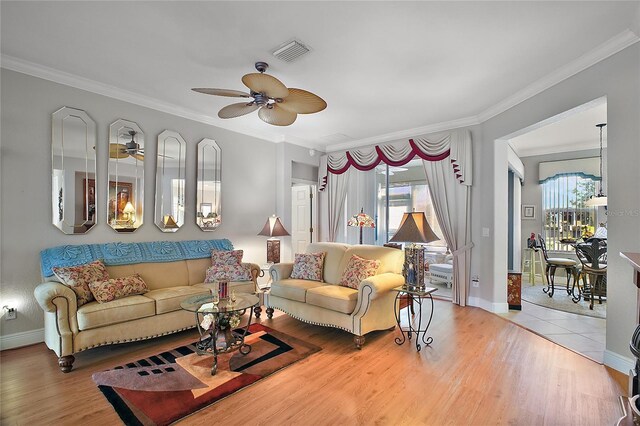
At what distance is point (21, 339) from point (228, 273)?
6.89ft

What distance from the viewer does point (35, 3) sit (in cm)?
232

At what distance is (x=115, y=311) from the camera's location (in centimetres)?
294

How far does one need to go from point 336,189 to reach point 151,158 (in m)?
3.41

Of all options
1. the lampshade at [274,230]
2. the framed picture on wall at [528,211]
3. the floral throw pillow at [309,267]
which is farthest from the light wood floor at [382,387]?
the framed picture on wall at [528,211]

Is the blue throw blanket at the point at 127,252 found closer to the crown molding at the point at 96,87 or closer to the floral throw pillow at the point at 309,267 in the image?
the floral throw pillow at the point at 309,267

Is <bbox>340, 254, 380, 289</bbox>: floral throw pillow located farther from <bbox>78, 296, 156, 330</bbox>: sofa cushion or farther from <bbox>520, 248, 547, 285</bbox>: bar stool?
<bbox>520, 248, 547, 285</bbox>: bar stool

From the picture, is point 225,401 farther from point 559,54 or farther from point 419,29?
point 559,54

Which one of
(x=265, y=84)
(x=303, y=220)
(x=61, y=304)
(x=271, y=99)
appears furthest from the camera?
(x=303, y=220)

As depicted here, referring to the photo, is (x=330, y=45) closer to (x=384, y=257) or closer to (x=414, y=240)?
(x=414, y=240)

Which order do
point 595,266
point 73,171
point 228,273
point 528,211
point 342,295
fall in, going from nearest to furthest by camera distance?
point 342,295 → point 73,171 → point 228,273 → point 595,266 → point 528,211

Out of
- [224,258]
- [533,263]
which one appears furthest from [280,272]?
[533,263]

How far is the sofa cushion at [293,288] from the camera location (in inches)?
147

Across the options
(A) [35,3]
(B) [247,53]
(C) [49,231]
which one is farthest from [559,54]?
(C) [49,231]

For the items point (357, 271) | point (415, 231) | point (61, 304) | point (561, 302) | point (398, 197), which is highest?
point (398, 197)
